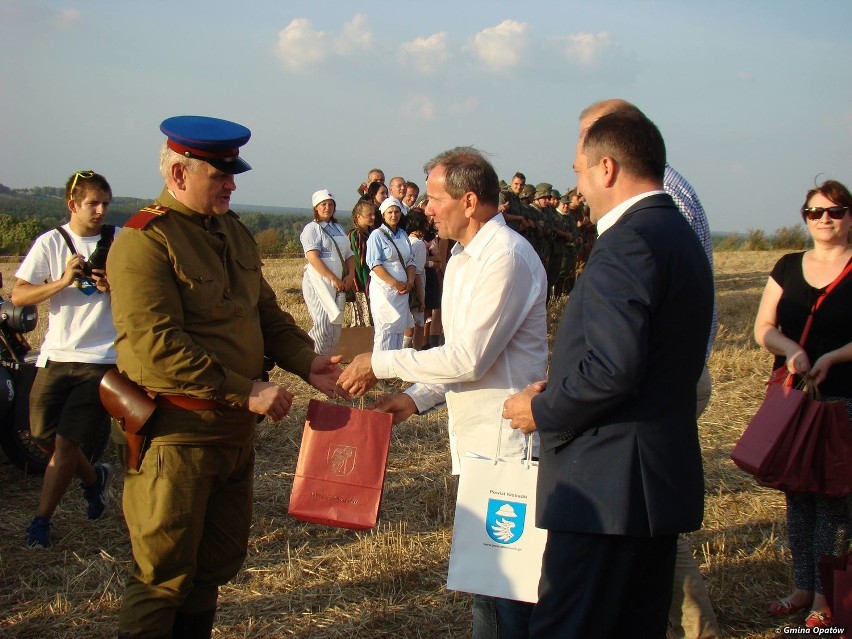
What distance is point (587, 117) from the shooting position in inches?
130


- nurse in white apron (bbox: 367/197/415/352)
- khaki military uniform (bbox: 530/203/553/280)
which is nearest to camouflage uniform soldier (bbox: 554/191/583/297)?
khaki military uniform (bbox: 530/203/553/280)

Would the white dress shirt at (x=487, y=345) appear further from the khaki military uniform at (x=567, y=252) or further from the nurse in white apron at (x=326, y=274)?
the khaki military uniform at (x=567, y=252)

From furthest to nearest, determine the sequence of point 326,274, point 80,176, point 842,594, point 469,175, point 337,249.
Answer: point 337,249
point 326,274
point 80,176
point 842,594
point 469,175

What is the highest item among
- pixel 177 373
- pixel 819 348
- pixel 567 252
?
pixel 567 252

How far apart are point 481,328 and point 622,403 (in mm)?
703

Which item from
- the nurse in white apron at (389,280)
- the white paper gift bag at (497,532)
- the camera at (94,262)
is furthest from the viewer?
the nurse in white apron at (389,280)

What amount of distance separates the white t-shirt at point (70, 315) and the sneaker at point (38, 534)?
915mm

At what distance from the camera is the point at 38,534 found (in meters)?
4.68

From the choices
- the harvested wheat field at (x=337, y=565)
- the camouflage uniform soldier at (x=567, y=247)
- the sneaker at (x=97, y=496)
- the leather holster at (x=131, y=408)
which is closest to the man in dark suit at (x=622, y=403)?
the leather holster at (x=131, y=408)

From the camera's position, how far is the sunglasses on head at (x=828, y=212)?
3.94 meters

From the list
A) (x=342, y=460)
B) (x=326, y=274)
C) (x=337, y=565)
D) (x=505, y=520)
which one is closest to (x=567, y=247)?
(x=326, y=274)

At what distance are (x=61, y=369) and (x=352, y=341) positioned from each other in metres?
3.10

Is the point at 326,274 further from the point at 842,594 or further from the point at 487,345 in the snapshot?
the point at 842,594

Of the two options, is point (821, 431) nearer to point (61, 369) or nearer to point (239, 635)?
point (239, 635)
